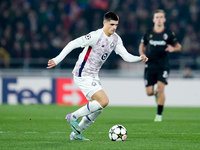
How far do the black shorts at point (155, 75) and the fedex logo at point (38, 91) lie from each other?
6308mm

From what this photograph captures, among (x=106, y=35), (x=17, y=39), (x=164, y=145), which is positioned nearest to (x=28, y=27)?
(x=17, y=39)

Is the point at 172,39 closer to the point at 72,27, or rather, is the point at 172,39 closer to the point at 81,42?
the point at 81,42

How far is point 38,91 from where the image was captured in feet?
58.6

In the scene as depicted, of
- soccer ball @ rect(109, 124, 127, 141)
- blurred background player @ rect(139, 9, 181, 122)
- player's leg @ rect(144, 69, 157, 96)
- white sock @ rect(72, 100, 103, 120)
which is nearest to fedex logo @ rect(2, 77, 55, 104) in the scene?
player's leg @ rect(144, 69, 157, 96)

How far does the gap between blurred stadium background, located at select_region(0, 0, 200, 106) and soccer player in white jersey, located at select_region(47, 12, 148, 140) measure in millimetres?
10011

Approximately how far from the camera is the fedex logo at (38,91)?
17.8 meters

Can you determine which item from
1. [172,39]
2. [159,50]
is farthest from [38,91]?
[172,39]

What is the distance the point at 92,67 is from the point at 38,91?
34.1ft

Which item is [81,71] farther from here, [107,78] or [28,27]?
[28,27]

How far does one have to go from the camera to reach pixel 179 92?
1764 cm

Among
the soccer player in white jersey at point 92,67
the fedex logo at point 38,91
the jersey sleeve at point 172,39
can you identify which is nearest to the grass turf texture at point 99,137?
the soccer player in white jersey at point 92,67

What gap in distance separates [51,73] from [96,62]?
37.4 feet

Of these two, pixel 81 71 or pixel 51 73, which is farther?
pixel 51 73

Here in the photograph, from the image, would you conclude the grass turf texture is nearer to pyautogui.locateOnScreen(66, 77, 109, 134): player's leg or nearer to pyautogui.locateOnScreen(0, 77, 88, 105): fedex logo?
pyautogui.locateOnScreen(66, 77, 109, 134): player's leg
